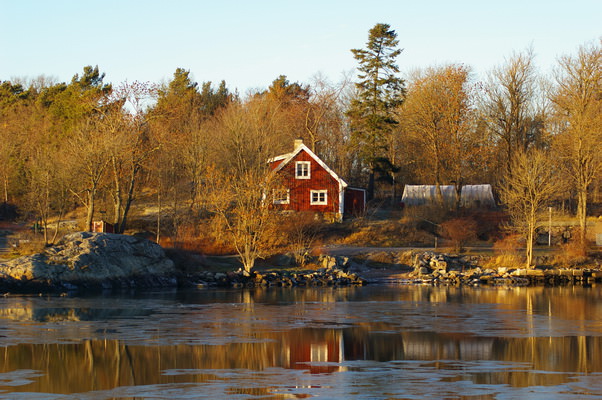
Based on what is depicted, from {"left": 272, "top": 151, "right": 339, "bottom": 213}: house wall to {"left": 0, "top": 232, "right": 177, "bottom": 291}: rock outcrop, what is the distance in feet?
65.9

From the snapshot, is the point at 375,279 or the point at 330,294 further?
the point at 375,279

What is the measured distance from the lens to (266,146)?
61.3m

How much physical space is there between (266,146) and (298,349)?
42.7m

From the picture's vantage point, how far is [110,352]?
1873cm

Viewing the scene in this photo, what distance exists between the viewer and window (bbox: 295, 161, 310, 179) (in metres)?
61.1

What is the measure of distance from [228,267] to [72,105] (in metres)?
39.4

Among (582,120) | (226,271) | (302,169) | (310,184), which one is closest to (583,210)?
(582,120)

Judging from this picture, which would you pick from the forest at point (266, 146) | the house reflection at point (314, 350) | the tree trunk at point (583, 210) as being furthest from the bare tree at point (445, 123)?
the house reflection at point (314, 350)

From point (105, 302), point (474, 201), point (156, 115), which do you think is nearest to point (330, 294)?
point (105, 302)

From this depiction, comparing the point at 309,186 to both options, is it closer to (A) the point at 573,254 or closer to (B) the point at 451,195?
(B) the point at 451,195

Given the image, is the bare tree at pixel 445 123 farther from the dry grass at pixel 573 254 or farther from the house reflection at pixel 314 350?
the house reflection at pixel 314 350

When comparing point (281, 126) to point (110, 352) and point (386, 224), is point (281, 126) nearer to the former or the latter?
point (386, 224)

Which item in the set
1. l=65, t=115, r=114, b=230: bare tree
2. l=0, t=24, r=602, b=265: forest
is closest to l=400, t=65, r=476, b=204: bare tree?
l=0, t=24, r=602, b=265: forest

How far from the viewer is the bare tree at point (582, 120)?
186ft
